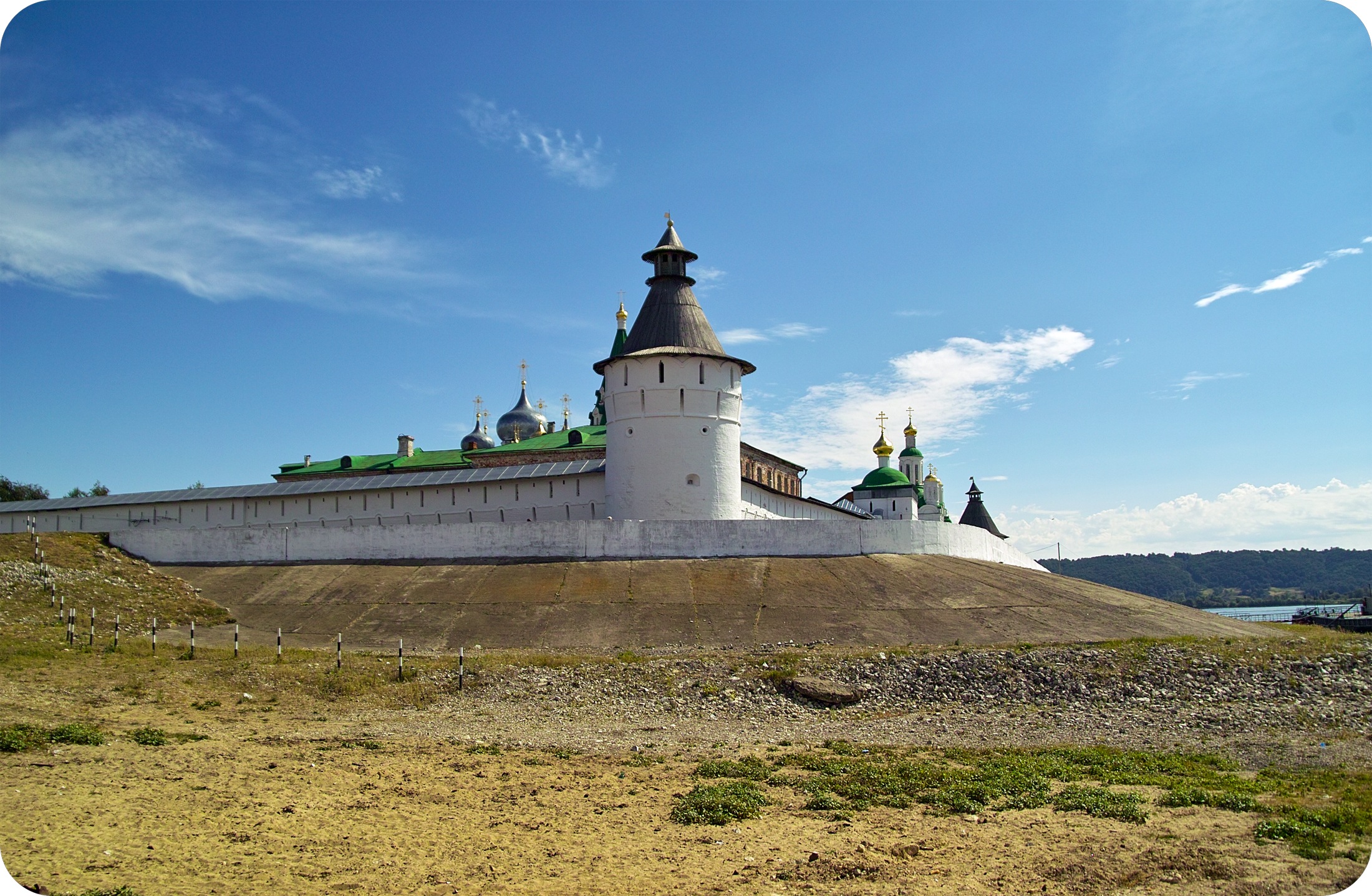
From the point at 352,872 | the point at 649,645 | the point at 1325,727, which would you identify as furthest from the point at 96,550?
the point at 1325,727

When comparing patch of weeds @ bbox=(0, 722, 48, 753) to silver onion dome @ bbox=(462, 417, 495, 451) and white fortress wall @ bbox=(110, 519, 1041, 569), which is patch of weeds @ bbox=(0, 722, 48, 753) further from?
silver onion dome @ bbox=(462, 417, 495, 451)

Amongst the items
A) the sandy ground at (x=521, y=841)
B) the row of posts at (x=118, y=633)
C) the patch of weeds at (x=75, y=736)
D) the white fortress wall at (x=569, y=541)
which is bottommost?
the sandy ground at (x=521, y=841)

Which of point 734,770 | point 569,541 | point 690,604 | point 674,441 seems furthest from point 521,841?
point 674,441

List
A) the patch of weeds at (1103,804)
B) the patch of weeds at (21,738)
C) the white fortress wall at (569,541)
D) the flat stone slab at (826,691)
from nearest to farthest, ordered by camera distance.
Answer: the patch of weeds at (1103,804), the patch of weeds at (21,738), the flat stone slab at (826,691), the white fortress wall at (569,541)

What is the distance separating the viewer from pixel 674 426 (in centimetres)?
2750

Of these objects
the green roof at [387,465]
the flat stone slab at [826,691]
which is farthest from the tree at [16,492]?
the flat stone slab at [826,691]

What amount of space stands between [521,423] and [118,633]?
32290mm

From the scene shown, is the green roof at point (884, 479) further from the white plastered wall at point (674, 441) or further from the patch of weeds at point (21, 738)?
the patch of weeds at point (21, 738)

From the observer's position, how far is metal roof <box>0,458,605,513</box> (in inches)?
1189

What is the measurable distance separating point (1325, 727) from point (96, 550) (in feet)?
90.7

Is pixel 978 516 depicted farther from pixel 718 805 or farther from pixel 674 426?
pixel 718 805

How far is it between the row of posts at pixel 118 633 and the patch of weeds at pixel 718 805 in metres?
6.77

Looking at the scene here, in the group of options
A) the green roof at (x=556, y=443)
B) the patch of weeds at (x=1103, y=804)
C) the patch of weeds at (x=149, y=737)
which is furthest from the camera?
the green roof at (x=556, y=443)

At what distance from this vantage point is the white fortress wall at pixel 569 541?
980 inches
